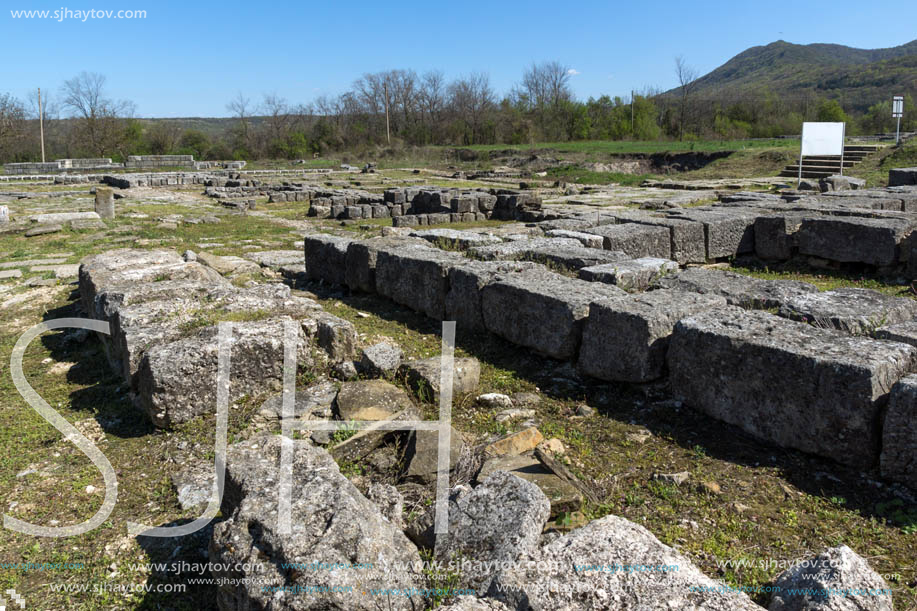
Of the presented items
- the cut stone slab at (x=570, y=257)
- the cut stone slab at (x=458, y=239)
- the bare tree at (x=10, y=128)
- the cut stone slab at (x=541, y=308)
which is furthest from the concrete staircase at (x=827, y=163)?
the bare tree at (x=10, y=128)

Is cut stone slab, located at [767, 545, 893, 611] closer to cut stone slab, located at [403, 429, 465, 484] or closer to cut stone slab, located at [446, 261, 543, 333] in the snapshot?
cut stone slab, located at [403, 429, 465, 484]

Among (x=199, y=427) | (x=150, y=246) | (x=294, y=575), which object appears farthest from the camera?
(x=150, y=246)

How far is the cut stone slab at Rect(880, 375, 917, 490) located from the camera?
10.3 ft

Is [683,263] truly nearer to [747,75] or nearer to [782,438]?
[782,438]

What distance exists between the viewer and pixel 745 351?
377cm

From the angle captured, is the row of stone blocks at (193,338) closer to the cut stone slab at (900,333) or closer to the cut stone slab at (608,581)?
the cut stone slab at (608,581)

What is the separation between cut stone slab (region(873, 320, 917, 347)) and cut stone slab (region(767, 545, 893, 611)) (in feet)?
6.58

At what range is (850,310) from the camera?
4.46 meters

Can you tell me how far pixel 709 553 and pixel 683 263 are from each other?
20.1 ft

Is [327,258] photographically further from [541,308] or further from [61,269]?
[61,269]

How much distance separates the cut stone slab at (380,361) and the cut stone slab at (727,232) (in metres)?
5.39

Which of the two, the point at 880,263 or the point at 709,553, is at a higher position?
the point at 880,263

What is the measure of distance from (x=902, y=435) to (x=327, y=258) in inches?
256

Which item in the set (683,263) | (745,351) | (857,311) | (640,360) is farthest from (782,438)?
(683,263)
